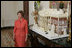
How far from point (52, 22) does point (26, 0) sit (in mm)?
1924

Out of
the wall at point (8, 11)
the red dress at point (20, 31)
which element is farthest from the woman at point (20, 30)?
the wall at point (8, 11)

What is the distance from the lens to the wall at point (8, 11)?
675 centimetres

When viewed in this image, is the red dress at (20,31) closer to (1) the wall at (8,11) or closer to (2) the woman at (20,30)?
(2) the woman at (20,30)

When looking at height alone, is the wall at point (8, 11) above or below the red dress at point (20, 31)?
above

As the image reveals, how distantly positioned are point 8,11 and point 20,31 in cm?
412

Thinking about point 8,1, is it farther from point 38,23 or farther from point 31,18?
point 38,23

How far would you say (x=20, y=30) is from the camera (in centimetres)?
304

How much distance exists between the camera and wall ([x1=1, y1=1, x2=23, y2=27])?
675 centimetres

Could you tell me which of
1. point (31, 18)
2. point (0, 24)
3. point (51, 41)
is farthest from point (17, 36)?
point (0, 24)

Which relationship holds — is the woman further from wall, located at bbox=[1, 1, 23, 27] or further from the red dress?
wall, located at bbox=[1, 1, 23, 27]

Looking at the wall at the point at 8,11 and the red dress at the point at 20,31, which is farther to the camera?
the wall at the point at 8,11

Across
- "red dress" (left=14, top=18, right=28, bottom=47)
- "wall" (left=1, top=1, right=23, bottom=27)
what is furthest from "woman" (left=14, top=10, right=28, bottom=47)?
"wall" (left=1, top=1, right=23, bottom=27)

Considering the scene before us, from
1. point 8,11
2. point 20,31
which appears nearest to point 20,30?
point 20,31

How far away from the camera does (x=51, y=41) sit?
243 centimetres
